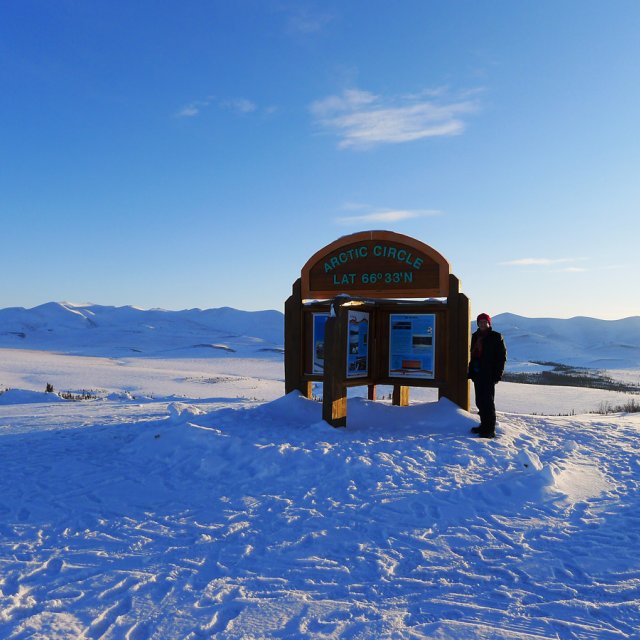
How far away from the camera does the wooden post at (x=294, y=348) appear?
11.1 meters

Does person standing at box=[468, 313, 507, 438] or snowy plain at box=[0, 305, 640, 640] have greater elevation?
person standing at box=[468, 313, 507, 438]

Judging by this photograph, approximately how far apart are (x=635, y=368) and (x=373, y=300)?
34.9 m

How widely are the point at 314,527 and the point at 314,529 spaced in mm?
47

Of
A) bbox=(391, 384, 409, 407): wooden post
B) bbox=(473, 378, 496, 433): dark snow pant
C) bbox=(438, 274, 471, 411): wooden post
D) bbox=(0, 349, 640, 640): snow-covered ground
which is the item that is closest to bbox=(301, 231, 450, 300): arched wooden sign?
bbox=(438, 274, 471, 411): wooden post

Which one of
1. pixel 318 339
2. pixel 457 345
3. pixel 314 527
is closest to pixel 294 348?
pixel 318 339

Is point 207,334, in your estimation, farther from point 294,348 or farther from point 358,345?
point 358,345

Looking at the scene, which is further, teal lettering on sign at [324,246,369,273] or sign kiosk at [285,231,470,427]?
teal lettering on sign at [324,246,369,273]

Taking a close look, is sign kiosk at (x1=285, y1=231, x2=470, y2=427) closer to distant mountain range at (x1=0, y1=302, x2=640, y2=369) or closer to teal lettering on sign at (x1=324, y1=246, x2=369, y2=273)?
teal lettering on sign at (x1=324, y1=246, x2=369, y2=273)

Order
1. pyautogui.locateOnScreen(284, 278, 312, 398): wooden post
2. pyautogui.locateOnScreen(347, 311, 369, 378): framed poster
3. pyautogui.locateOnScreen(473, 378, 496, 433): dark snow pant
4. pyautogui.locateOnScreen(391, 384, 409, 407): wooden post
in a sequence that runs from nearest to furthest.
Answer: pyautogui.locateOnScreen(473, 378, 496, 433): dark snow pant → pyautogui.locateOnScreen(347, 311, 369, 378): framed poster → pyautogui.locateOnScreen(284, 278, 312, 398): wooden post → pyautogui.locateOnScreen(391, 384, 409, 407): wooden post

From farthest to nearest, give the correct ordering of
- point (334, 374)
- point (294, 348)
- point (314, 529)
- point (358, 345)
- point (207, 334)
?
point (207, 334) → point (294, 348) → point (358, 345) → point (334, 374) → point (314, 529)

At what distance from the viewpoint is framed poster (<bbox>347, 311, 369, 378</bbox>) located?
32.4 ft

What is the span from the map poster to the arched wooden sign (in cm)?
51

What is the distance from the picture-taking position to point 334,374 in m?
9.24

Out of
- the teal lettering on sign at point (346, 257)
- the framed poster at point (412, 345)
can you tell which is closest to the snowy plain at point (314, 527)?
the framed poster at point (412, 345)
